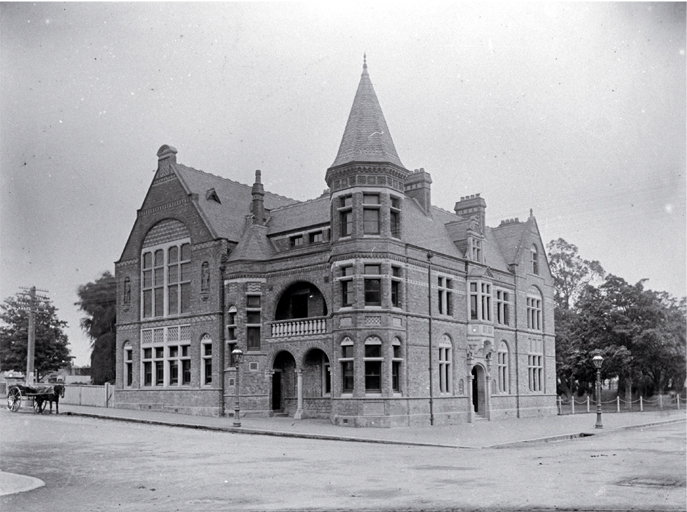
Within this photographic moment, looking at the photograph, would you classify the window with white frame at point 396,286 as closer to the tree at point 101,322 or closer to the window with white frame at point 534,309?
the window with white frame at point 534,309

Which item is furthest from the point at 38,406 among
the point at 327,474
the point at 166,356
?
the point at 327,474

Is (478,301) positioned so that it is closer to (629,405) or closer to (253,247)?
(253,247)

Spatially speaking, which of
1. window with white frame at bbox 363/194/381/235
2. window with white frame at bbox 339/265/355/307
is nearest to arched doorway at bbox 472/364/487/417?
window with white frame at bbox 339/265/355/307

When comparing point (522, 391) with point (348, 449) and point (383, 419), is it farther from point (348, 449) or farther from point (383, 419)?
point (348, 449)

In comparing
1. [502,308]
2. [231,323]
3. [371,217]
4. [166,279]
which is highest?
[371,217]

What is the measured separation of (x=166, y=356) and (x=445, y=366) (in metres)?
15.7

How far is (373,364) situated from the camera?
33031mm

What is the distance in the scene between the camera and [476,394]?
40719mm

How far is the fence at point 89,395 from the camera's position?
45625 millimetres

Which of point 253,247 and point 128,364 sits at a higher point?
point 253,247

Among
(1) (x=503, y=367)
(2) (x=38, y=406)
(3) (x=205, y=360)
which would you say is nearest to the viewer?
(2) (x=38, y=406)

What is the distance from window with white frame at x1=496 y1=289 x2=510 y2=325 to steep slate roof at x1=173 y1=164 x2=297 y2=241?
14722 mm

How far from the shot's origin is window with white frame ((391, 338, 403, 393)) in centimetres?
3344

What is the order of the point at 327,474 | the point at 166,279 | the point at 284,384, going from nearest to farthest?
the point at 327,474 → the point at 284,384 → the point at 166,279
